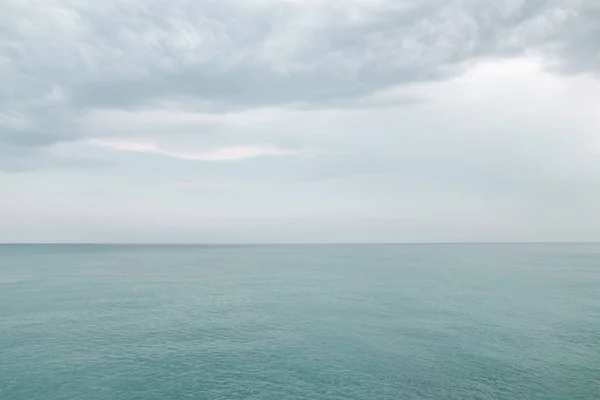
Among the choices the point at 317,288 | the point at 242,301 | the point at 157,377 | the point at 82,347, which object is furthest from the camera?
the point at 317,288

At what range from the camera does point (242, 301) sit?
144 metres

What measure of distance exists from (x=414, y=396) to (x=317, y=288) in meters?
108

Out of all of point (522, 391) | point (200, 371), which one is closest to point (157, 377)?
point (200, 371)

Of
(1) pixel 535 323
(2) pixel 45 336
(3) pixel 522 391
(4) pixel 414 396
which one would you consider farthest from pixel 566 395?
(2) pixel 45 336

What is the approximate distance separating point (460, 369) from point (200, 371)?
4904cm

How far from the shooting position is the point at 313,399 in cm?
6819

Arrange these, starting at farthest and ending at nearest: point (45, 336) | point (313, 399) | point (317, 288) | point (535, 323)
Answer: point (317, 288)
point (535, 323)
point (45, 336)
point (313, 399)

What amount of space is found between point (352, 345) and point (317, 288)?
269 feet

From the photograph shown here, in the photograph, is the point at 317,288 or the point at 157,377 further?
the point at 317,288

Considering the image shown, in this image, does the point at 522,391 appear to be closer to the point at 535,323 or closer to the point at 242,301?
the point at 535,323

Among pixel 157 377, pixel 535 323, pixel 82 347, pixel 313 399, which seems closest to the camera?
pixel 313 399

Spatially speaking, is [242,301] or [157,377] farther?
[242,301]

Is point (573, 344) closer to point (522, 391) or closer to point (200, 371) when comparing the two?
point (522, 391)

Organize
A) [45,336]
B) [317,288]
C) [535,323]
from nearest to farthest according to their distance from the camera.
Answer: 1. [45,336]
2. [535,323]
3. [317,288]
